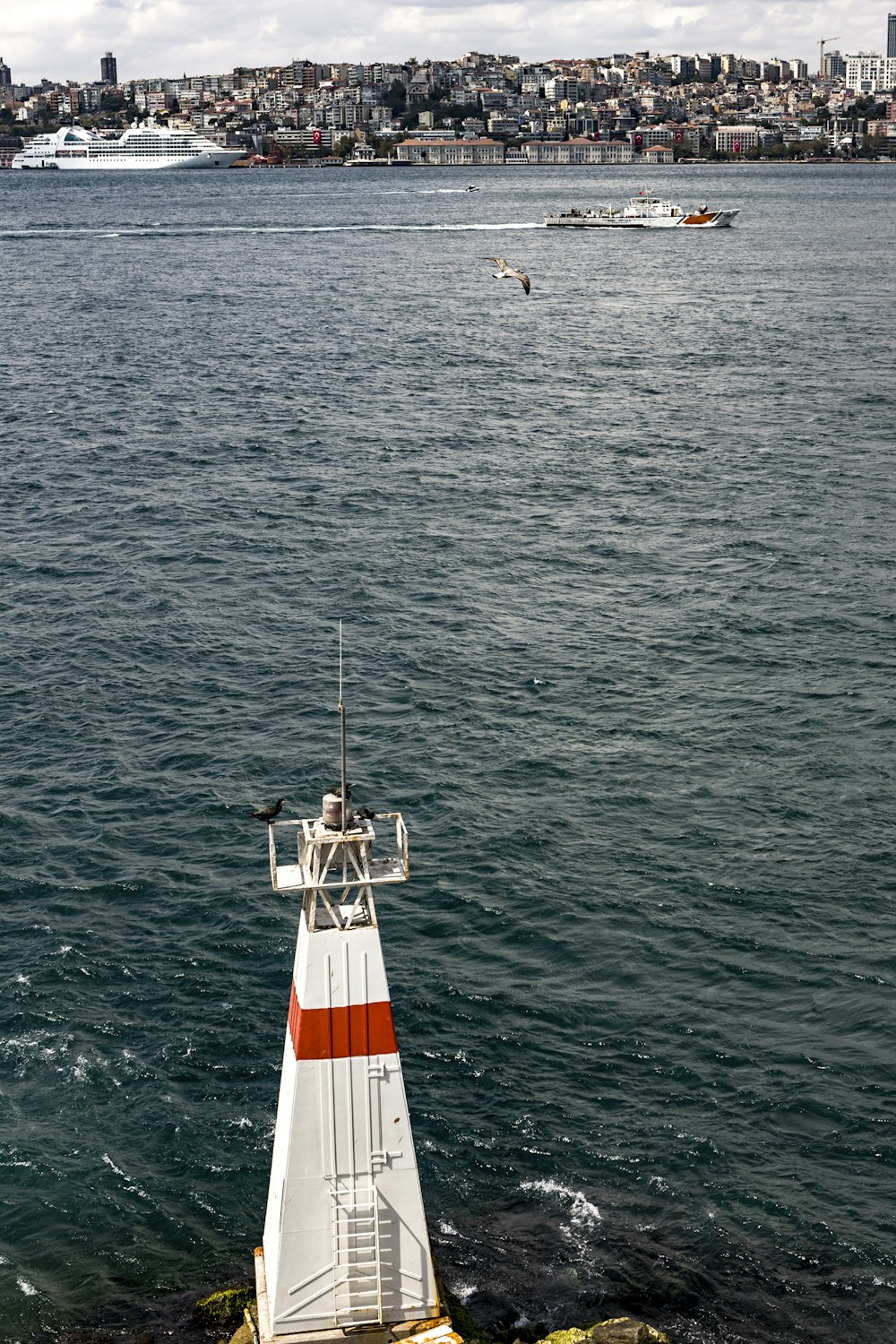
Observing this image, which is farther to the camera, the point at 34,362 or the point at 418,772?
the point at 34,362

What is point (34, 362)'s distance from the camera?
106 meters

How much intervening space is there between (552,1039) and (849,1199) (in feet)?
21.0

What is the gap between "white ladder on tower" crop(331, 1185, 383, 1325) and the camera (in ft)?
60.3

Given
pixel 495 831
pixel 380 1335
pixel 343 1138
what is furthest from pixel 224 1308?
pixel 495 831

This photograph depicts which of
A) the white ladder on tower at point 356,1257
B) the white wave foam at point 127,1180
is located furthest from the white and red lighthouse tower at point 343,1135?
the white wave foam at point 127,1180

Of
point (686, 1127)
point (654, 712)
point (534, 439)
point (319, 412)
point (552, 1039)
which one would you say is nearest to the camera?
point (686, 1127)

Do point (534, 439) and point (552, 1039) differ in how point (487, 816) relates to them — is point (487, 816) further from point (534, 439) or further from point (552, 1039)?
point (534, 439)

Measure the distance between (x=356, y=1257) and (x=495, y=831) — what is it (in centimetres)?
2003

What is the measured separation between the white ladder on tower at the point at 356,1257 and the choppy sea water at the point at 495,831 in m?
5.17

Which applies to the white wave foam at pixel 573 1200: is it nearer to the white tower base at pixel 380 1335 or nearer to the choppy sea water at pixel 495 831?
the choppy sea water at pixel 495 831

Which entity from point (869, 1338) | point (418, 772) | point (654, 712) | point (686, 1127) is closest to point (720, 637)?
point (654, 712)

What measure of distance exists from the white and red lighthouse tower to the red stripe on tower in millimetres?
14

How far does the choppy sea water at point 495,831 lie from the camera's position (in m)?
25.5

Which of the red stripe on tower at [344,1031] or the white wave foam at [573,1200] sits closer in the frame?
the red stripe on tower at [344,1031]
